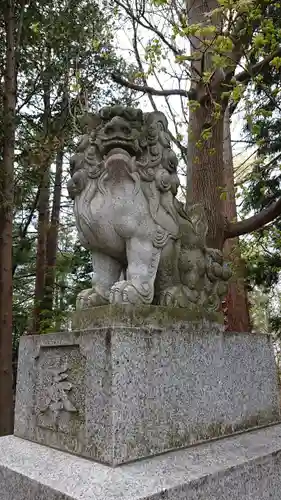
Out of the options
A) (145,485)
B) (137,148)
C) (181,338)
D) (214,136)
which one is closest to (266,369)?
(181,338)

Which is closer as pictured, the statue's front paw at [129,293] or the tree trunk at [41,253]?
the statue's front paw at [129,293]

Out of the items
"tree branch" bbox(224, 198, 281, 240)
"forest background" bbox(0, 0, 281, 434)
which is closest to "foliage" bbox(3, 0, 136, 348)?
"forest background" bbox(0, 0, 281, 434)

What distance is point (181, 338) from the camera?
230cm

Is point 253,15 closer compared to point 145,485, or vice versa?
point 145,485

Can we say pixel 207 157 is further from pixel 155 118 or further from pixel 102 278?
pixel 102 278

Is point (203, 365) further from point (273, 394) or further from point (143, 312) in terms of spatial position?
point (273, 394)

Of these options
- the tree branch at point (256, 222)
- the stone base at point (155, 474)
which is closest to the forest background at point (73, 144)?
the tree branch at point (256, 222)

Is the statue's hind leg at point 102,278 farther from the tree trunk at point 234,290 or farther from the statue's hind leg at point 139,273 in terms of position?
the tree trunk at point 234,290

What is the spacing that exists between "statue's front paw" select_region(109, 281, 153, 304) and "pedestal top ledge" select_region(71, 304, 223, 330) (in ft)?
0.13

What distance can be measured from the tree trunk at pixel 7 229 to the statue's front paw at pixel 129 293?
426 cm

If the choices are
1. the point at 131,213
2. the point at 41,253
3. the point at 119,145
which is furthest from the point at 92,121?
the point at 41,253

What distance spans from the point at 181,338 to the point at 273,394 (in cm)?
113

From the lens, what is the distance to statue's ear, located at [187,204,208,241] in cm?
287

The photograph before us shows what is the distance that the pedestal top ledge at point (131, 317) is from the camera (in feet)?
7.05
